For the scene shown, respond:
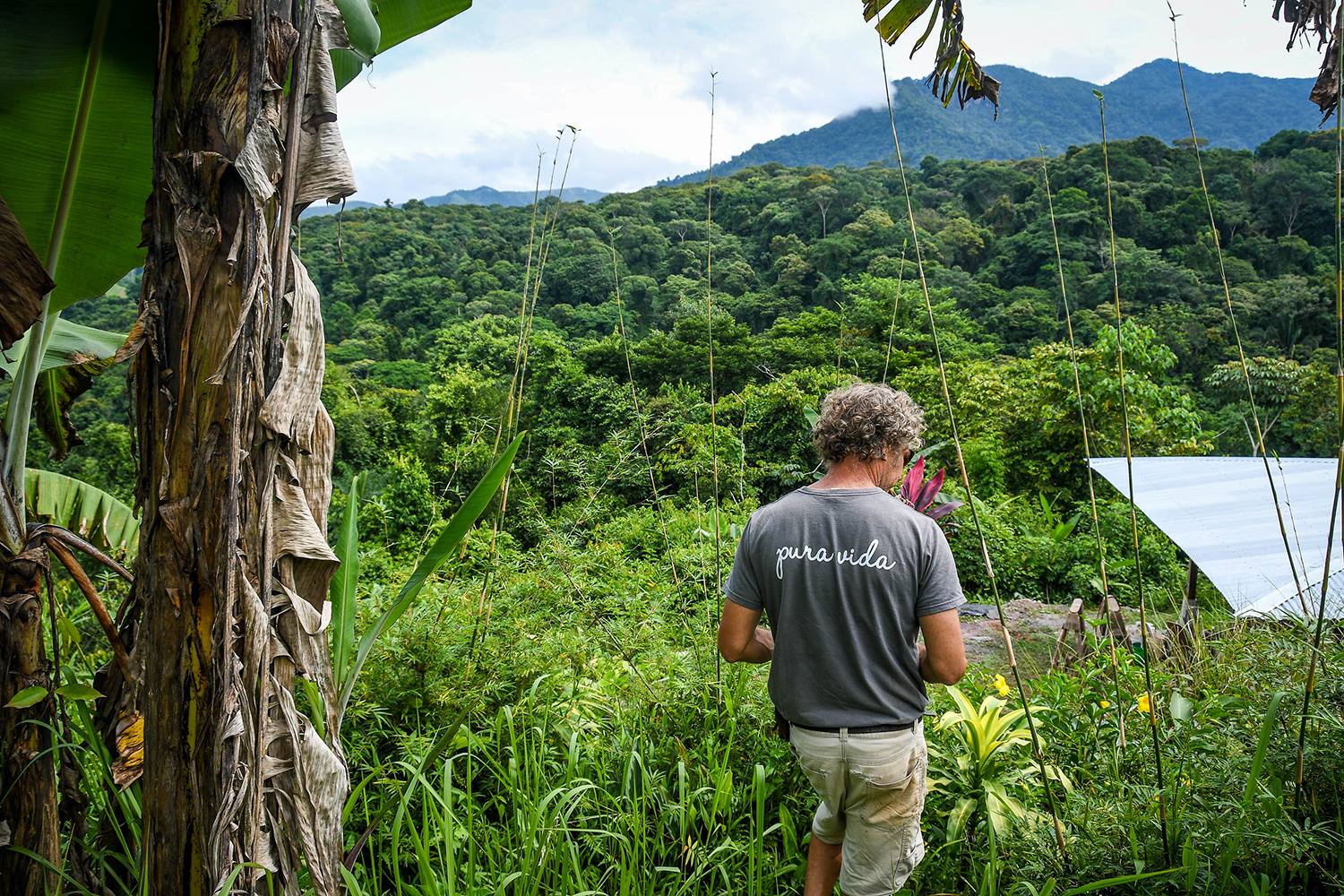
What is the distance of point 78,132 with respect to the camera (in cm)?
160

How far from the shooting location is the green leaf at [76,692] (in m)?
1.25

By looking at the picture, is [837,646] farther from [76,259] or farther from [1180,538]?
[1180,538]

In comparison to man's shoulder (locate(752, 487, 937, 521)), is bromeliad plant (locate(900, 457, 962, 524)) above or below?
below

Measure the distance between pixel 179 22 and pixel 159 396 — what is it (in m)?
0.50

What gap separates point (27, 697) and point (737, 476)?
3165 mm

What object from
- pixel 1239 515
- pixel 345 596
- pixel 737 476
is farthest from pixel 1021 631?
pixel 345 596

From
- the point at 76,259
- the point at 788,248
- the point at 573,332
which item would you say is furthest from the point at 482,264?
the point at 76,259

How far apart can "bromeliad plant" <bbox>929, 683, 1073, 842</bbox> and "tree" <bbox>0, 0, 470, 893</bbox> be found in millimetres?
1460

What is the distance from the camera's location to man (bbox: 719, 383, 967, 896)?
1.68 meters

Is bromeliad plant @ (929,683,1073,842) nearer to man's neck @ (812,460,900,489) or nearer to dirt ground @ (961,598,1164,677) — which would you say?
man's neck @ (812,460,900,489)

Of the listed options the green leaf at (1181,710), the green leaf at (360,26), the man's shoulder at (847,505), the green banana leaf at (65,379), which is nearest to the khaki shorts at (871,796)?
the man's shoulder at (847,505)

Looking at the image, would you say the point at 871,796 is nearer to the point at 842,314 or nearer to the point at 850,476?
the point at 850,476

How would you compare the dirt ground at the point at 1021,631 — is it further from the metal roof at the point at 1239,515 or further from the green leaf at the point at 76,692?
the green leaf at the point at 76,692

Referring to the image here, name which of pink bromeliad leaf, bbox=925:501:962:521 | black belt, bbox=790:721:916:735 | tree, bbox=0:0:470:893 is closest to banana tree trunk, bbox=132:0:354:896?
tree, bbox=0:0:470:893
